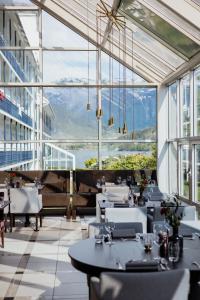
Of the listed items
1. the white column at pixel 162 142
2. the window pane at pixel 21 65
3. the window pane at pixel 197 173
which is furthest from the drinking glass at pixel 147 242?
the window pane at pixel 21 65

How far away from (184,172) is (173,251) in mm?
6368

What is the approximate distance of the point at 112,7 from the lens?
8.04 metres

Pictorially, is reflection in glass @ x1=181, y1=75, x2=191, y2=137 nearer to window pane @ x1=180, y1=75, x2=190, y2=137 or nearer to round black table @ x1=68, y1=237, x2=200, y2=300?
window pane @ x1=180, y1=75, x2=190, y2=137

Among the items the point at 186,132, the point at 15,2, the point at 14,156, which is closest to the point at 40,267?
the point at 186,132

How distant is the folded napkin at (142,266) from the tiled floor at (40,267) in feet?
5.46

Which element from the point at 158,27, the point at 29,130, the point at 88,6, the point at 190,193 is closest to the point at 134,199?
the point at 190,193

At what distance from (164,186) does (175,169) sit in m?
0.67

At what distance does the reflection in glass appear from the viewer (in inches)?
362

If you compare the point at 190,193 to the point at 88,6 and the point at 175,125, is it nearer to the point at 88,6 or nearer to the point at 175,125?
the point at 175,125

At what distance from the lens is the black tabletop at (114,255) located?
312cm

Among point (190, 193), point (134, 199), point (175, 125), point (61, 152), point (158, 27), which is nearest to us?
point (134, 199)

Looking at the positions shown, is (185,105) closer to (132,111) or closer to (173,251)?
(132,111)

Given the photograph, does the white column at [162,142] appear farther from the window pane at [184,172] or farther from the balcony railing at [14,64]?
the balcony railing at [14,64]

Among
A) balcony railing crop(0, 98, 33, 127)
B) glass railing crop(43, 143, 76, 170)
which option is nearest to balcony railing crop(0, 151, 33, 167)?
glass railing crop(43, 143, 76, 170)
